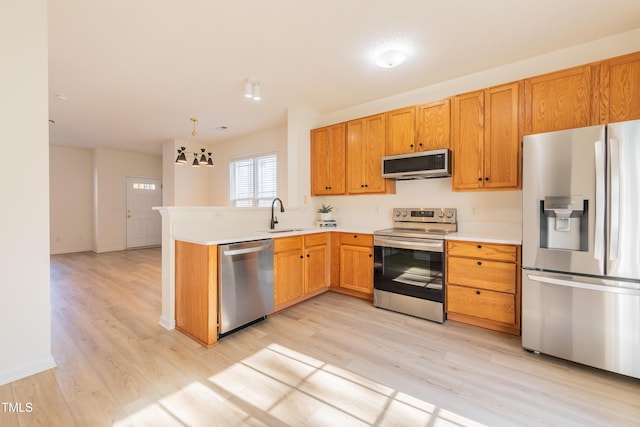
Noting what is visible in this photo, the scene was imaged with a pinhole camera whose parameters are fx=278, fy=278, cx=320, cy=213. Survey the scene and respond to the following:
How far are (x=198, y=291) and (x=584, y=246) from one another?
309 cm

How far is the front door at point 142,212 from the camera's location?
24.6 feet

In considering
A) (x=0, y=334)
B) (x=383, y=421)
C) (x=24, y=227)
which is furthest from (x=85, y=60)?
(x=383, y=421)

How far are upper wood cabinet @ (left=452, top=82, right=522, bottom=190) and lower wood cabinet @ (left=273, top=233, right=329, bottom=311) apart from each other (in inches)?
70.5

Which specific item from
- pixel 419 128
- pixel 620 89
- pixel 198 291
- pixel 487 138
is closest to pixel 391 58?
pixel 419 128

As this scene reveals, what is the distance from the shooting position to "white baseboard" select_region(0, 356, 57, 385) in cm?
186

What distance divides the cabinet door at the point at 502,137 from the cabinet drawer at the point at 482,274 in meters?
0.79

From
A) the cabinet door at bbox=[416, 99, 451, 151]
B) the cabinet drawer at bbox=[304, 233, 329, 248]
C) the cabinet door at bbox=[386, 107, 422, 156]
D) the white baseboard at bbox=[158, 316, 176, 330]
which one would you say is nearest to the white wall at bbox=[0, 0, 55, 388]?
the white baseboard at bbox=[158, 316, 176, 330]

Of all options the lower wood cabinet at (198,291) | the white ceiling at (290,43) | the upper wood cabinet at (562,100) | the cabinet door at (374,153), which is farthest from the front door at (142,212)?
the upper wood cabinet at (562,100)

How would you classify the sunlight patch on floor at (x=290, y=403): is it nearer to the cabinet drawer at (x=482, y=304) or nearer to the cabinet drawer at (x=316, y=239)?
the cabinet drawer at (x=482, y=304)

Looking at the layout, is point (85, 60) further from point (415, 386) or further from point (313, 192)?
point (415, 386)

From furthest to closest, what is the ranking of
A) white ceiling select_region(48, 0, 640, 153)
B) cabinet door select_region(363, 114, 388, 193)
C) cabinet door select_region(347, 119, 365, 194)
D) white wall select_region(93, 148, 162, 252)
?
white wall select_region(93, 148, 162, 252) → cabinet door select_region(347, 119, 365, 194) → cabinet door select_region(363, 114, 388, 193) → white ceiling select_region(48, 0, 640, 153)

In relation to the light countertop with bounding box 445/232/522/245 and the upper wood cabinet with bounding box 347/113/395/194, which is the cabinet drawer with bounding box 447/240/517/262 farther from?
the upper wood cabinet with bounding box 347/113/395/194

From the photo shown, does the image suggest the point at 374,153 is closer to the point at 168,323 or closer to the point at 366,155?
the point at 366,155

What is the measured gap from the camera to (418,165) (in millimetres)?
3135
